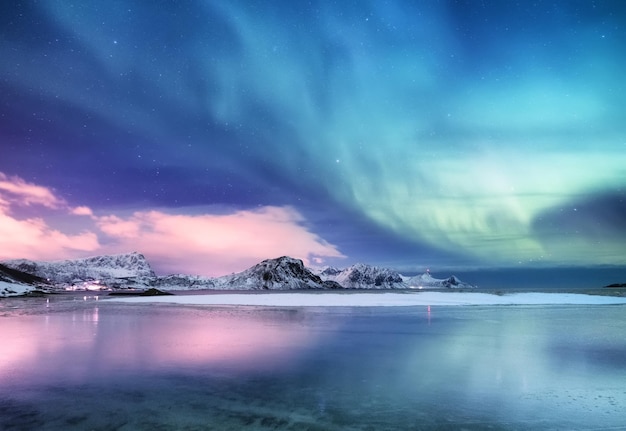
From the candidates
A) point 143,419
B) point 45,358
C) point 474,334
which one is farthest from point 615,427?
point 45,358

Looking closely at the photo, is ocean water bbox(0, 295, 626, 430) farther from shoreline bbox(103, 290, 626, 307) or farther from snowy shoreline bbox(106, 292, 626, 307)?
shoreline bbox(103, 290, 626, 307)

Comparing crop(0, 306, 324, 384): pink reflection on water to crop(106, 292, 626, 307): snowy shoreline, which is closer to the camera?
crop(0, 306, 324, 384): pink reflection on water

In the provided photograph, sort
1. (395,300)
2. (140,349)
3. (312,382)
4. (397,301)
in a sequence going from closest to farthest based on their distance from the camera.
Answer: (312,382)
(140,349)
(397,301)
(395,300)

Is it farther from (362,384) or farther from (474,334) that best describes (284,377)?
(474,334)

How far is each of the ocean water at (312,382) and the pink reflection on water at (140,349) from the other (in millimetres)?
73

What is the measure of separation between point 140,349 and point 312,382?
8968mm

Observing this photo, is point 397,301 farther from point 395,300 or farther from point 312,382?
point 312,382

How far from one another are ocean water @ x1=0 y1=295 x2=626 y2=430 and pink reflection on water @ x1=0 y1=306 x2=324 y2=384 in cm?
7

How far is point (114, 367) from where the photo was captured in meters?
13.9

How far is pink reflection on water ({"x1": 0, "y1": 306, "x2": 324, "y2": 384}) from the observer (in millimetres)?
13820

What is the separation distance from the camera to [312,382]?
1190 cm

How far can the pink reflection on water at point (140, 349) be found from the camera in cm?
1382

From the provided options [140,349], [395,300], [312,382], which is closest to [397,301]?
[395,300]

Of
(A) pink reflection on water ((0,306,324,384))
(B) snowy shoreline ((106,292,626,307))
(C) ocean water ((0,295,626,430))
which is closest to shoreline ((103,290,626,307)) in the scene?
(B) snowy shoreline ((106,292,626,307))
